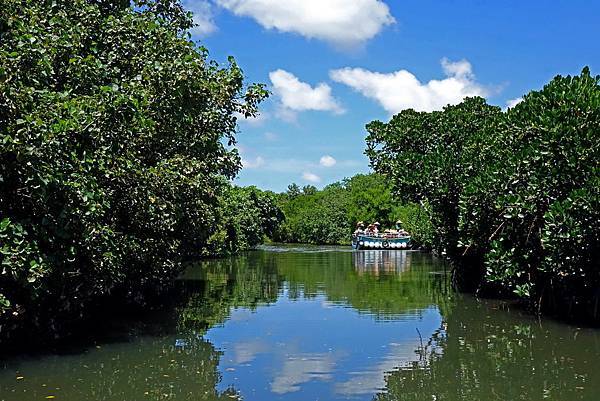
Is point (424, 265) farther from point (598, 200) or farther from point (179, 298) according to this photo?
point (598, 200)

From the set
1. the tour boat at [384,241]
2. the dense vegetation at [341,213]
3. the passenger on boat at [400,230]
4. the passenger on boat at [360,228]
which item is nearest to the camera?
the tour boat at [384,241]

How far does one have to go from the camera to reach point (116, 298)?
17297 millimetres

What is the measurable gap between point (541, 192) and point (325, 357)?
19.5 feet

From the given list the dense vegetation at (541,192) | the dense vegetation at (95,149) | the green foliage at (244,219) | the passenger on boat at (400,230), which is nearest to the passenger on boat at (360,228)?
the passenger on boat at (400,230)

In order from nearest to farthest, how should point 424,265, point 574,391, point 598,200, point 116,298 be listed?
point 574,391 → point 598,200 → point 116,298 → point 424,265

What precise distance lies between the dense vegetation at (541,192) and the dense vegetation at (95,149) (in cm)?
615

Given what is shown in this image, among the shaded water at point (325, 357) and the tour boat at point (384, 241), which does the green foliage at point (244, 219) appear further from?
the shaded water at point (325, 357)

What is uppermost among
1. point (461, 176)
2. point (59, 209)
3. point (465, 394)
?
point (461, 176)

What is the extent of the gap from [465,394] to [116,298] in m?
10.3

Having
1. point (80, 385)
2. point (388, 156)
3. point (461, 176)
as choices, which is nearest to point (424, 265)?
point (388, 156)

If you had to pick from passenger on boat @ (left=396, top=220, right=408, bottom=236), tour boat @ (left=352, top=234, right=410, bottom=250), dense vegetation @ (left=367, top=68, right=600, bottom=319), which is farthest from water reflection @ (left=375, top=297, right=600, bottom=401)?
passenger on boat @ (left=396, top=220, right=408, bottom=236)

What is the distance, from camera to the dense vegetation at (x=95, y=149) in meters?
9.95

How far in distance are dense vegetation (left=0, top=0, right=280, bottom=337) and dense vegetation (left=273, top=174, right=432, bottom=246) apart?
3985 cm

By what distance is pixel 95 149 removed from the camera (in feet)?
39.2
